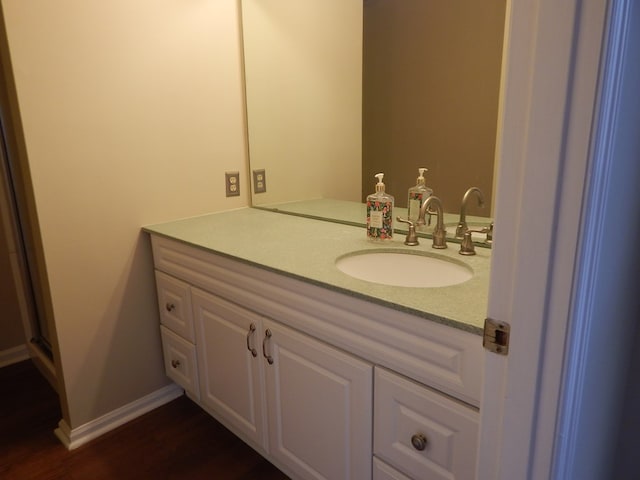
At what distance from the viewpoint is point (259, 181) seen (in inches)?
84.7

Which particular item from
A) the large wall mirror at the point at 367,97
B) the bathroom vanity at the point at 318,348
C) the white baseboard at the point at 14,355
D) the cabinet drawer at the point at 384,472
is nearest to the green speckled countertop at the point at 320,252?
the bathroom vanity at the point at 318,348

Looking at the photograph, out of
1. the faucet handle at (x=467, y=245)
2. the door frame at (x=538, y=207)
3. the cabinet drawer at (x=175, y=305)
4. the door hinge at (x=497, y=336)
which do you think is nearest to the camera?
the door frame at (x=538, y=207)

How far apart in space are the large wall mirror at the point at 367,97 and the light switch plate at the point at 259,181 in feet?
0.08

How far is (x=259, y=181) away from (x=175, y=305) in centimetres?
72

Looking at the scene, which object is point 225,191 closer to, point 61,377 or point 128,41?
point 128,41

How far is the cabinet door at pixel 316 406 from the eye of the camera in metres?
1.14

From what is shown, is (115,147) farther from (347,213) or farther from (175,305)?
(347,213)

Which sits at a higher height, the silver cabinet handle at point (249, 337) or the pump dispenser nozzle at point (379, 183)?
the pump dispenser nozzle at point (379, 183)

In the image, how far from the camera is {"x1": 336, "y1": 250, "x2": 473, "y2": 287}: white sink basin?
1342mm

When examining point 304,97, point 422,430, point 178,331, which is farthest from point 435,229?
point 178,331

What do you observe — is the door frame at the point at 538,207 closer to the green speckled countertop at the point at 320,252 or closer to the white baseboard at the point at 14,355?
the green speckled countertop at the point at 320,252

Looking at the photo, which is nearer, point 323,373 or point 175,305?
point 323,373

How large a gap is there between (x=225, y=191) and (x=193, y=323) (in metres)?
0.66

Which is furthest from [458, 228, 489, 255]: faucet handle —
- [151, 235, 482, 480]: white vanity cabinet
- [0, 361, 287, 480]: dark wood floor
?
[0, 361, 287, 480]: dark wood floor
